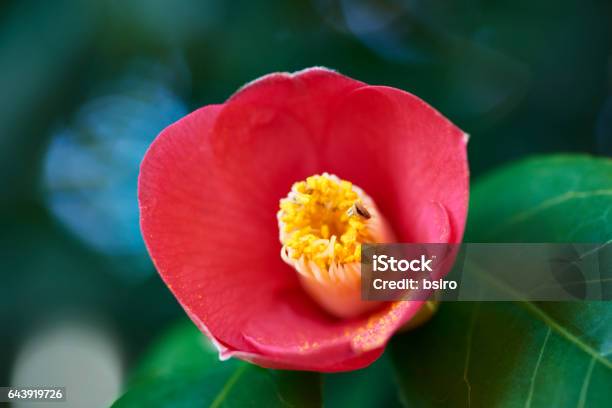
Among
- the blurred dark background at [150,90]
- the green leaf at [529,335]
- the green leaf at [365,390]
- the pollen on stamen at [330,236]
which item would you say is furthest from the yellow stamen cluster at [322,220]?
the blurred dark background at [150,90]

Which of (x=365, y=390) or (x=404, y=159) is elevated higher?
(x=404, y=159)

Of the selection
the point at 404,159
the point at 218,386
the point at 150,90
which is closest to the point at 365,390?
the point at 218,386

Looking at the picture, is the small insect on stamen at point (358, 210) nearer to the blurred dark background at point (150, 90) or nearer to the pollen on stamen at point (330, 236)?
the pollen on stamen at point (330, 236)

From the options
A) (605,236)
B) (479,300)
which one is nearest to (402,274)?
(479,300)

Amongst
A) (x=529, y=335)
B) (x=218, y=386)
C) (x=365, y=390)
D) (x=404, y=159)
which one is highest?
(x=404, y=159)

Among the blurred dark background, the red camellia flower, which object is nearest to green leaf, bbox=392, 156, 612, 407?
the red camellia flower

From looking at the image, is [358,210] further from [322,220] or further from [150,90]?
[150,90]
